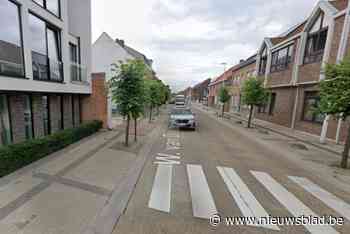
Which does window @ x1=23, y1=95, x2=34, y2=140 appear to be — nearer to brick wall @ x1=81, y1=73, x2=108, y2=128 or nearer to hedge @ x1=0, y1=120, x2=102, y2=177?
hedge @ x1=0, y1=120, x2=102, y2=177

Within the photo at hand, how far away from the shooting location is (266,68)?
1864cm

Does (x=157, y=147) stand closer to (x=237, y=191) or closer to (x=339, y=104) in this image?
(x=237, y=191)

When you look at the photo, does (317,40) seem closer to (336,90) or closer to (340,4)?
(340,4)

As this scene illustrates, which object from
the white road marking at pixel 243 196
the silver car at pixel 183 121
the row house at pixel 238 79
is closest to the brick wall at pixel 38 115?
the white road marking at pixel 243 196

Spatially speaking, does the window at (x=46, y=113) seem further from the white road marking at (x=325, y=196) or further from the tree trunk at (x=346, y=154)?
the tree trunk at (x=346, y=154)

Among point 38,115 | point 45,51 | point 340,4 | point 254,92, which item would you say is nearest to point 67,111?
point 38,115

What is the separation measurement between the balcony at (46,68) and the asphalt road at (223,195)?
5591 millimetres

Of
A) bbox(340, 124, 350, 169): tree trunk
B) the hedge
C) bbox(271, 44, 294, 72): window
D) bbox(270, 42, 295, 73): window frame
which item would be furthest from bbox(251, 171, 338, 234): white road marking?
bbox(271, 44, 294, 72): window

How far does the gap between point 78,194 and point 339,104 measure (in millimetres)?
8464

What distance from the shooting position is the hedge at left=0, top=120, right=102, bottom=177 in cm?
464

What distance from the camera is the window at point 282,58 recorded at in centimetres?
1493

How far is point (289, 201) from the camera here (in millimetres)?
4000

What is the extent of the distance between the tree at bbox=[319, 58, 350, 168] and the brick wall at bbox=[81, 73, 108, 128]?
11043 mm

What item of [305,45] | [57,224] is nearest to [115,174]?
[57,224]
